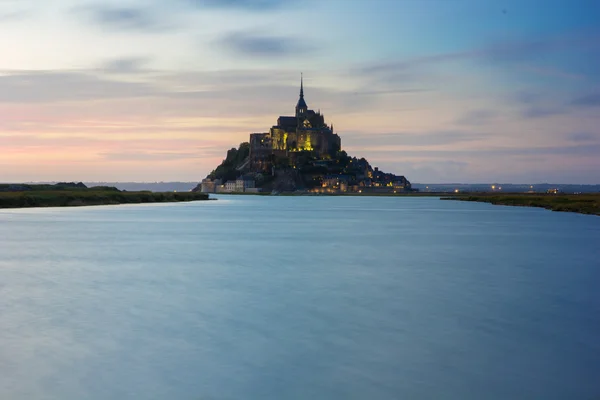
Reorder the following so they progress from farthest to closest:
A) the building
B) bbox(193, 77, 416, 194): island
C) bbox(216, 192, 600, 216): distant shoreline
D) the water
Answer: the building
bbox(193, 77, 416, 194): island
bbox(216, 192, 600, 216): distant shoreline
the water

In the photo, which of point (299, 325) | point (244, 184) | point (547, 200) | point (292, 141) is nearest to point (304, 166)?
point (292, 141)

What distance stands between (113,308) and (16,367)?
16.9 feet

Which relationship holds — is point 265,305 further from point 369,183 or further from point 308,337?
point 369,183

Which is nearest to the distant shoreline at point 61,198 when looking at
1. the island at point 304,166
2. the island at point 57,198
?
the island at point 57,198

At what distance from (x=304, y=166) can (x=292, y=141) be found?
1072 centimetres

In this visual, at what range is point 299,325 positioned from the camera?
13172 millimetres

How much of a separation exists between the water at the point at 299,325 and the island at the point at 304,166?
496ft

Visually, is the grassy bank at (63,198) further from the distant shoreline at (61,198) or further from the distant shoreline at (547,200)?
the distant shoreline at (547,200)

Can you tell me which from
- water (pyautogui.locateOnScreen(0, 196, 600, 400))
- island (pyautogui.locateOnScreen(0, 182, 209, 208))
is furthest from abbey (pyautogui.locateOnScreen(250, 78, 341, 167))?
water (pyautogui.locateOnScreen(0, 196, 600, 400))

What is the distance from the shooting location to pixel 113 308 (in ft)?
49.1

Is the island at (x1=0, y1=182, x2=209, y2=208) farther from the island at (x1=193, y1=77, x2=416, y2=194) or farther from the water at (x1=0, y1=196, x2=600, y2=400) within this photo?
the island at (x1=193, y1=77, x2=416, y2=194)

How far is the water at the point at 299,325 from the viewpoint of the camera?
9078 millimetres

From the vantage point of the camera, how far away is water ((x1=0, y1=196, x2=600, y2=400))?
9078 millimetres

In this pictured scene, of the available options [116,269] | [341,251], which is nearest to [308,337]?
[116,269]
